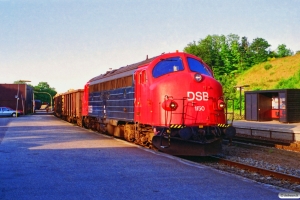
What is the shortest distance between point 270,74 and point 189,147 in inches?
2697

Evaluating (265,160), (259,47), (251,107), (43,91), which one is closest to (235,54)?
(259,47)

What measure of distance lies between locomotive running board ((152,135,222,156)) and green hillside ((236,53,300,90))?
2014 inches

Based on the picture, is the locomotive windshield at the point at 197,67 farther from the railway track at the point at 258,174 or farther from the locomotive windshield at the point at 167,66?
the railway track at the point at 258,174

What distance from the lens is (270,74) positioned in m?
78.3

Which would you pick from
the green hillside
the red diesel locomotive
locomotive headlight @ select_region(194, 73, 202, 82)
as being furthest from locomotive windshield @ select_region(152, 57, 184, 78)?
the green hillside

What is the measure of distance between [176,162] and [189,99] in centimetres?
270

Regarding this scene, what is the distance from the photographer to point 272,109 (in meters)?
35.7

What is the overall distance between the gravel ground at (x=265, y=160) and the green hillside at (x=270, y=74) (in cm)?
4678

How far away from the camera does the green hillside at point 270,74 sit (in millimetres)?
70500

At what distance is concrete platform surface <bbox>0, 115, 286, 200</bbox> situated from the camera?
7773mm

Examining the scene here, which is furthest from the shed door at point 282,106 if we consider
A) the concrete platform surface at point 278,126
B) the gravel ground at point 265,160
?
the gravel ground at point 265,160

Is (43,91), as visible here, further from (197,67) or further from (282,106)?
(197,67)

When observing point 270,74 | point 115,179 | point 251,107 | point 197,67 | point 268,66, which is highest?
point 268,66

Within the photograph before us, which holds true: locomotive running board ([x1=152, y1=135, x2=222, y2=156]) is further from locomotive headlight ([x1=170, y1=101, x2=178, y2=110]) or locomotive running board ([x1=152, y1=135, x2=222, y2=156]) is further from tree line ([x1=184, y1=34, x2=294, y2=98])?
Result: tree line ([x1=184, y1=34, x2=294, y2=98])
